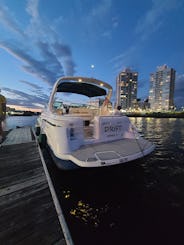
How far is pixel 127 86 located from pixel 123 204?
423 feet

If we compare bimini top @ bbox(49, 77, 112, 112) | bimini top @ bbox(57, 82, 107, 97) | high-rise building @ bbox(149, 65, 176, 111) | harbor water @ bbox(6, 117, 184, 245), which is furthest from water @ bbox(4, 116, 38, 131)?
high-rise building @ bbox(149, 65, 176, 111)

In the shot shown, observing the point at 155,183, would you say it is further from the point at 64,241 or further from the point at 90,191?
the point at 64,241

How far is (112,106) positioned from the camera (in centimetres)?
621

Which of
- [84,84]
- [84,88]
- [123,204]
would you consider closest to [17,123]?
[84,88]

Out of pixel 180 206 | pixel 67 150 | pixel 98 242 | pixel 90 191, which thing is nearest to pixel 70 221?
pixel 98 242

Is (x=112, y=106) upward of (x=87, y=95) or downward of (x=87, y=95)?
downward

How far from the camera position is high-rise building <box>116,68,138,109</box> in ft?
390

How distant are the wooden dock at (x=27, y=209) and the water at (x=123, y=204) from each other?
0.49 m

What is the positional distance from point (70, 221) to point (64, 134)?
195 cm

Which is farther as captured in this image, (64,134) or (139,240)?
(64,134)

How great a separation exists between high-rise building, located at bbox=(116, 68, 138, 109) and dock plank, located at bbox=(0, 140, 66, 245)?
115185 millimetres

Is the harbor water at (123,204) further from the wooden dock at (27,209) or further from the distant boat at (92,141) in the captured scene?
the distant boat at (92,141)

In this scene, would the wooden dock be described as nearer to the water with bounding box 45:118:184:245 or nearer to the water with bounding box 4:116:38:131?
the water with bounding box 45:118:184:245

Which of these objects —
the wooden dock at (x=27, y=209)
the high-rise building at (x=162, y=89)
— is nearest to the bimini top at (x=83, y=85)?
the wooden dock at (x=27, y=209)
